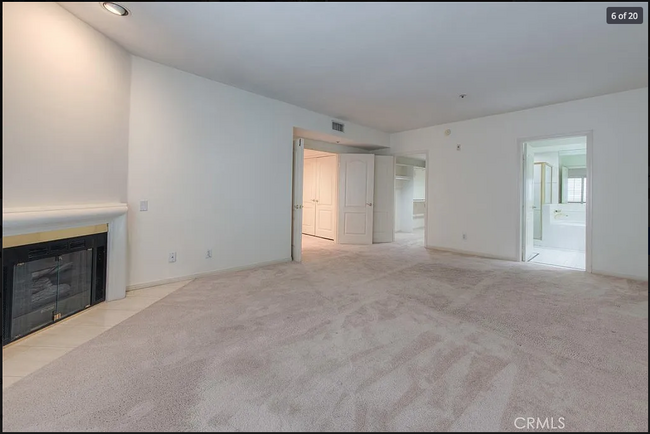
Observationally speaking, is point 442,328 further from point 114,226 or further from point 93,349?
point 114,226

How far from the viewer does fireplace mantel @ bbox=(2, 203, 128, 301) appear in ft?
4.12

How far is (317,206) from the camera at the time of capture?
7.30 metres

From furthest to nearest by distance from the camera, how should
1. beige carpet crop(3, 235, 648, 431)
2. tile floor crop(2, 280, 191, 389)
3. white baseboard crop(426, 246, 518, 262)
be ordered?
1. white baseboard crop(426, 246, 518, 262)
2. tile floor crop(2, 280, 191, 389)
3. beige carpet crop(3, 235, 648, 431)

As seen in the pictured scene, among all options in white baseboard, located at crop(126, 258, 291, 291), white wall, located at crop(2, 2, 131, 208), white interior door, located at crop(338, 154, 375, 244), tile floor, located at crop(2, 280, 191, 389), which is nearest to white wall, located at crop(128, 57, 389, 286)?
white baseboard, located at crop(126, 258, 291, 291)

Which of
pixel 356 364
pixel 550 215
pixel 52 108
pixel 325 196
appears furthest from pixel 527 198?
pixel 52 108

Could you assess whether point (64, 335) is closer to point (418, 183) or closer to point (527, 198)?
point (527, 198)

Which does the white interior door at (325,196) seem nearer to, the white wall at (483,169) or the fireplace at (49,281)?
the white wall at (483,169)

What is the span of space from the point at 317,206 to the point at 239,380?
5897mm

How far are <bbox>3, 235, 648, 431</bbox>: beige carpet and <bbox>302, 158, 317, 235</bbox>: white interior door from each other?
4339 millimetres

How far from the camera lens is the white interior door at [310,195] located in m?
7.33

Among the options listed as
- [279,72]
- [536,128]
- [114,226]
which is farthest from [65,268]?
[536,128]

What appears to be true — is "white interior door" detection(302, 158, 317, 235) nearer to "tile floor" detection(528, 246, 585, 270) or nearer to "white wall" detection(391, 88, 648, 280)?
"white wall" detection(391, 88, 648, 280)

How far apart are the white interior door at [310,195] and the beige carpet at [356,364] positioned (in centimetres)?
434

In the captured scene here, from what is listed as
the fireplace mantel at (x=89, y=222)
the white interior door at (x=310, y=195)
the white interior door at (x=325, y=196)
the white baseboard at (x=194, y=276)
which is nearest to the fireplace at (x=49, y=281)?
the fireplace mantel at (x=89, y=222)
